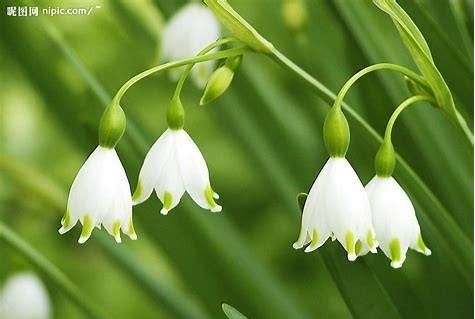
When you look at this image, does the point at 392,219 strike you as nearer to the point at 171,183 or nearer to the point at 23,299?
the point at 171,183

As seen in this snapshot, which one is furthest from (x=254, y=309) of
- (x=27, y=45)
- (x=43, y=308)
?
(x=27, y=45)

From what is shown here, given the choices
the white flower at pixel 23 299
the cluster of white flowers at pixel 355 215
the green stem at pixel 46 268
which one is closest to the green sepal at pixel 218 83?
the cluster of white flowers at pixel 355 215

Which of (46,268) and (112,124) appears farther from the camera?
(46,268)

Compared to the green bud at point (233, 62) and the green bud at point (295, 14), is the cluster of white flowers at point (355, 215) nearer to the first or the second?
the green bud at point (233, 62)

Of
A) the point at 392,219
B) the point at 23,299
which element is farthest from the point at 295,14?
the point at 392,219

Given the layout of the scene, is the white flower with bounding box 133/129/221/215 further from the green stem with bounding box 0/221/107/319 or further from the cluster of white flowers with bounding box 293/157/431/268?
the green stem with bounding box 0/221/107/319

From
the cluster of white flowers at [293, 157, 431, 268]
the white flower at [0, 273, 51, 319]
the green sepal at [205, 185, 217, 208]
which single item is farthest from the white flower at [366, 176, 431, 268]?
the white flower at [0, 273, 51, 319]
